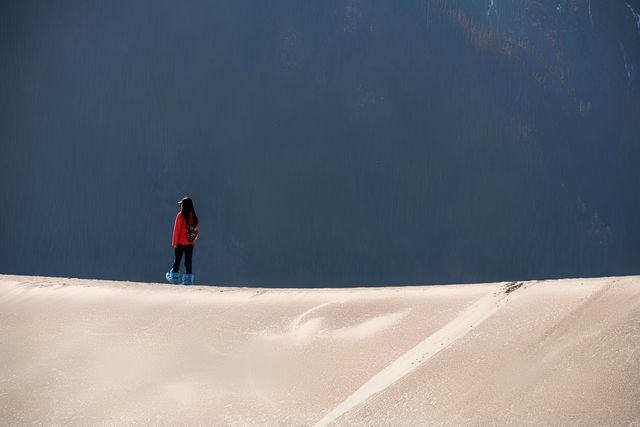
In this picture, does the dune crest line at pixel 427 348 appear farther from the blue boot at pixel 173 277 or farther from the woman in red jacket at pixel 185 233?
the blue boot at pixel 173 277

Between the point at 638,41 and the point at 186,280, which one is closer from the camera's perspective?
the point at 186,280

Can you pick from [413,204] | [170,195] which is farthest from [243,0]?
[413,204]

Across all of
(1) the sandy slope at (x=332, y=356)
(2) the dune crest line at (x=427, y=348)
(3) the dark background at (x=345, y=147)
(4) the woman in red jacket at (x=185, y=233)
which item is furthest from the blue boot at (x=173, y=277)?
(3) the dark background at (x=345, y=147)

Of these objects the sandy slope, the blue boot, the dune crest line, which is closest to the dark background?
the blue boot

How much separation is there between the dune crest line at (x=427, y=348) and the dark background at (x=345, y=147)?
17028 millimetres

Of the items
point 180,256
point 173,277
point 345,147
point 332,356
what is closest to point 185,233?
point 180,256

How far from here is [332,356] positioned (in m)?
4.13

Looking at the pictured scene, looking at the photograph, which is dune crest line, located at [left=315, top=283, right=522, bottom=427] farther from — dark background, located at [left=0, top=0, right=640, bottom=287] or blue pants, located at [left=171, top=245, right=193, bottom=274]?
dark background, located at [left=0, top=0, right=640, bottom=287]

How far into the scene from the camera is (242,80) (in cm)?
2333

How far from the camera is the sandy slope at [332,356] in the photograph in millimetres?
3369

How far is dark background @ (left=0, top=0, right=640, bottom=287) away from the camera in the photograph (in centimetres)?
2206

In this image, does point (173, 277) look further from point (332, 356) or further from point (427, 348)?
point (427, 348)

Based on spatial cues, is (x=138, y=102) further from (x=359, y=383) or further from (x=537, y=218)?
(x=359, y=383)

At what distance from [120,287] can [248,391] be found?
70.8 inches
